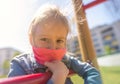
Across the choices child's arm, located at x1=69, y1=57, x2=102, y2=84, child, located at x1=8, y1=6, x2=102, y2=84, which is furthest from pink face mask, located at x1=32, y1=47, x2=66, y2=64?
child's arm, located at x1=69, y1=57, x2=102, y2=84

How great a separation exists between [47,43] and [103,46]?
35946 millimetres

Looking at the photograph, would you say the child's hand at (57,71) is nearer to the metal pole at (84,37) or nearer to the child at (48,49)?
the child at (48,49)

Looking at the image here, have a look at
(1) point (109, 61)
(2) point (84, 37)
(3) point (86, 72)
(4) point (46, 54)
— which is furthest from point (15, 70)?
(1) point (109, 61)

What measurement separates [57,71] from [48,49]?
0.18 ft

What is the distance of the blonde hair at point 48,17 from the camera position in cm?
70

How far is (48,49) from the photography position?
65 centimetres

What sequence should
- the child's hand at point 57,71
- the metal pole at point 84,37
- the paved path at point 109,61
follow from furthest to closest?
the paved path at point 109,61 → the metal pole at point 84,37 → the child's hand at point 57,71

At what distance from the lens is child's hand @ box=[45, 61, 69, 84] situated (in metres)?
0.62

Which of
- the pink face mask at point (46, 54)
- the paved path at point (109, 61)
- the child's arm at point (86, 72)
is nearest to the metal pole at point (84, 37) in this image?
the child's arm at point (86, 72)

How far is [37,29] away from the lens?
69cm

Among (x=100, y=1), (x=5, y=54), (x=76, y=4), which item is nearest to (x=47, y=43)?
(x=76, y=4)

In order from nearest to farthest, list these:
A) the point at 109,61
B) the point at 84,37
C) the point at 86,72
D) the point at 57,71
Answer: the point at 57,71
the point at 86,72
the point at 84,37
the point at 109,61

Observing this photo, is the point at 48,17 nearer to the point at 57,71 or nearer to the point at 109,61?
the point at 57,71

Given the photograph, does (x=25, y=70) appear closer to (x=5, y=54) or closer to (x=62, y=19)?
(x=62, y=19)
